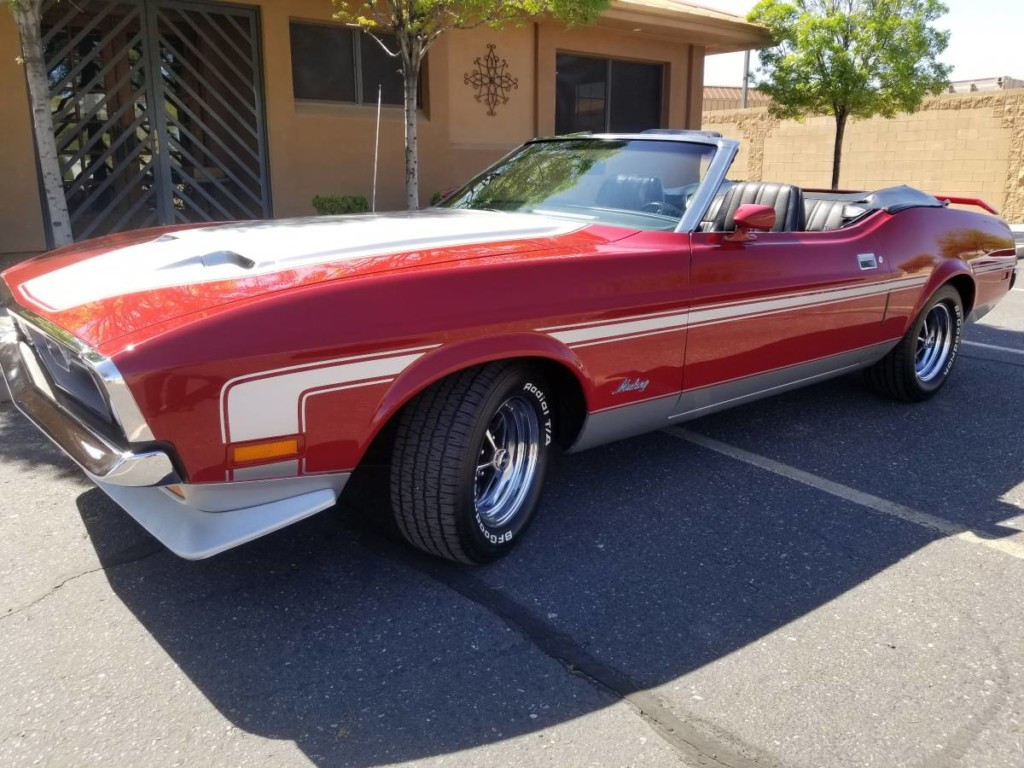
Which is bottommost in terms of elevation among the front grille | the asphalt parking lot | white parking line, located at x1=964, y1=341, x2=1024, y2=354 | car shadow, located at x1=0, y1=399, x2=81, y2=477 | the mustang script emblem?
the asphalt parking lot

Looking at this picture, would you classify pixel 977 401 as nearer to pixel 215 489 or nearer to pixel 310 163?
pixel 215 489

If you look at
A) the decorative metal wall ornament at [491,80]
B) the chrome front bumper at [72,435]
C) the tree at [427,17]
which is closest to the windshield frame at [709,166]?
the chrome front bumper at [72,435]

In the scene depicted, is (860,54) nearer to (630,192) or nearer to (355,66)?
(355,66)

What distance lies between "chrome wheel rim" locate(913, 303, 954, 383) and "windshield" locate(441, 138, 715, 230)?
2262 mm

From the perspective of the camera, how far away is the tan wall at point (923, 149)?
18203 millimetres

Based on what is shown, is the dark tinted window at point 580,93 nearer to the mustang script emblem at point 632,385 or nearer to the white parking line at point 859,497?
the white parking line at point 859,497

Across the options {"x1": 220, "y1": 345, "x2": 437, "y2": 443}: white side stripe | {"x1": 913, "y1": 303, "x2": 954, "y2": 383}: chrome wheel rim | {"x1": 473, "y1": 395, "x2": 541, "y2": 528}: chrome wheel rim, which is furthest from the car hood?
{"x1": 913, "y1": 303, "x2": 954, "y2": 383}: chrome wheel rim

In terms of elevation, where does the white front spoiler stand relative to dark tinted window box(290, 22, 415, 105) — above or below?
below

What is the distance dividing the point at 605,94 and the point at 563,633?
1265 cm

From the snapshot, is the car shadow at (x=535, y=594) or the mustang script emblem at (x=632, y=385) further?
the mustang script emblem at (x=632, y=385)

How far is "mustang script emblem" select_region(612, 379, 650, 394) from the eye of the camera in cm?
336

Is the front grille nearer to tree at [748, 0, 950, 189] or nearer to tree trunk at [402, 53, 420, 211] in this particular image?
tree trunk at [402, 53, 420, 211]

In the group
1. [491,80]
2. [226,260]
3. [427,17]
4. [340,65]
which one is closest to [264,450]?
[226,260]

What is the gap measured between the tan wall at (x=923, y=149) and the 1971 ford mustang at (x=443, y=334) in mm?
16260
